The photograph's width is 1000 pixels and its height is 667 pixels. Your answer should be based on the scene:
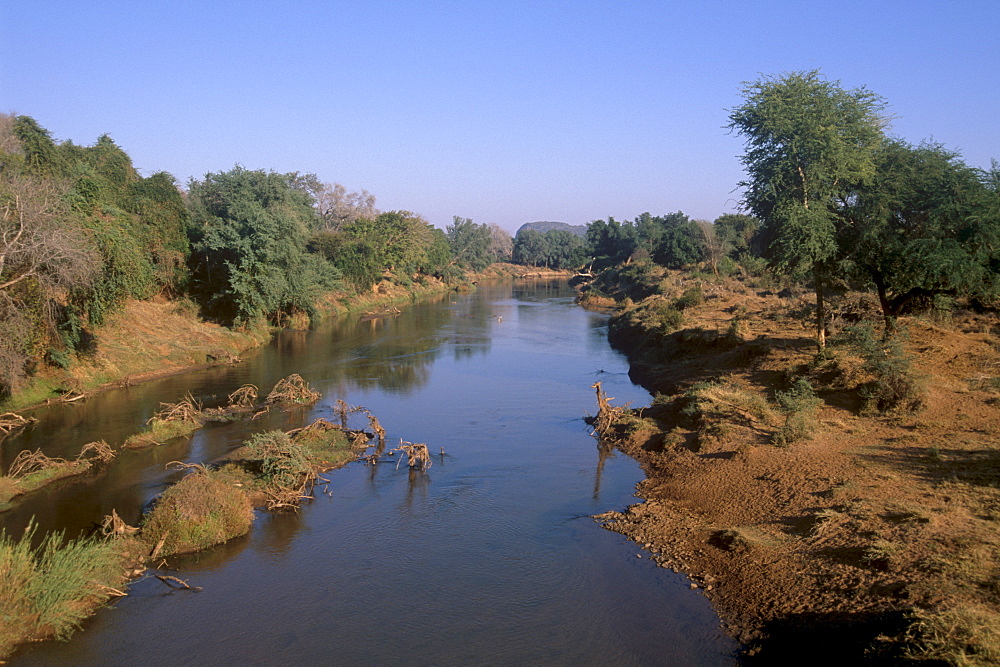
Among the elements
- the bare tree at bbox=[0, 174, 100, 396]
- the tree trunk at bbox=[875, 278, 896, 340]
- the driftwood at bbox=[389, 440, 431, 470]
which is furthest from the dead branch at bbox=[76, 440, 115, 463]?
the tree trunk at bbox=[875, 278, 896, 340]

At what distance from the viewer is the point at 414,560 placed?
39.2 ft

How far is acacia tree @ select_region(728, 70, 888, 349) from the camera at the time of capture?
18.3 meters

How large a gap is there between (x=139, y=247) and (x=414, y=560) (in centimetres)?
2294

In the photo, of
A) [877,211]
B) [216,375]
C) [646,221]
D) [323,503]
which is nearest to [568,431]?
[323,503]

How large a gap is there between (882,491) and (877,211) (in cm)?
1050

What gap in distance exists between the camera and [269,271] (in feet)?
116

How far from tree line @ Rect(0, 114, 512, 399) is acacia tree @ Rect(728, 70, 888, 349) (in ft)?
65.7

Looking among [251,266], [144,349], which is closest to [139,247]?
[144,349]

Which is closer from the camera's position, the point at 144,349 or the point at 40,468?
the point at 40,468

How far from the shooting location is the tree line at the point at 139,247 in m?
18.5

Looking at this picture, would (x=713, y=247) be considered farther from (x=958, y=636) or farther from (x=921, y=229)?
(x=958, y=636)

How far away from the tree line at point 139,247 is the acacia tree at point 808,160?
788 inches

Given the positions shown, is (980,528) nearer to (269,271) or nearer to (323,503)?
(323,503)

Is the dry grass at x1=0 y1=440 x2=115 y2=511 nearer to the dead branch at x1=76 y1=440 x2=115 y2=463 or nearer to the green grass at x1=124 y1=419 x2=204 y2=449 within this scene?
the dead branch at x1=76 y1=440 x2=115 y2=463
